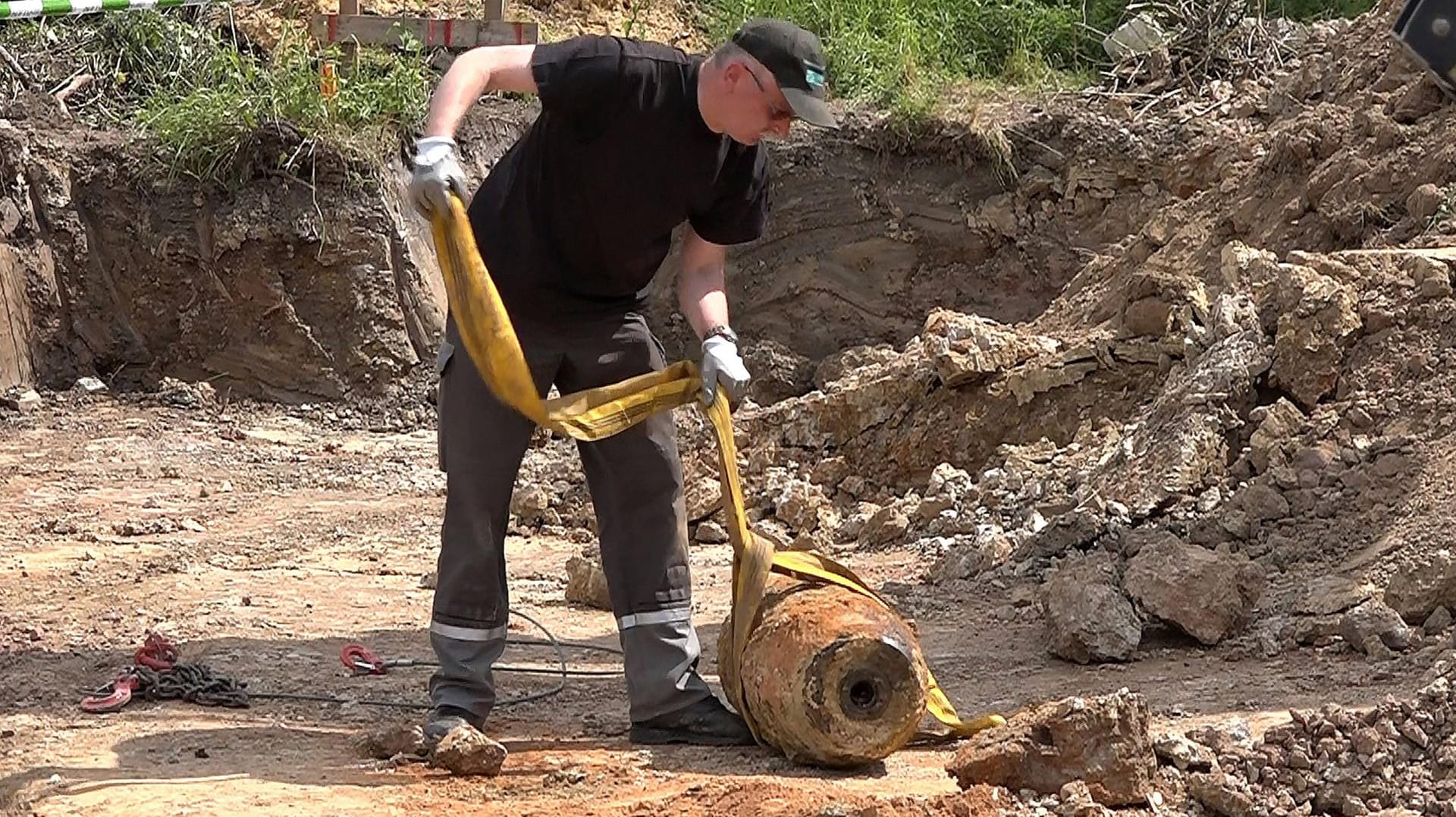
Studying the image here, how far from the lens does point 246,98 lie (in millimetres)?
9484

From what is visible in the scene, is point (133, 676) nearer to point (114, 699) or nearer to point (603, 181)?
point (114, 699)

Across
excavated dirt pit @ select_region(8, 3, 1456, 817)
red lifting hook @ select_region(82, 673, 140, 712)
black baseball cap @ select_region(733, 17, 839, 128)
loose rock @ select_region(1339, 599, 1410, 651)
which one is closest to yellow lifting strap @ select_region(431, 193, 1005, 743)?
excavated dirt pit @ select_region(8, 3, 1456, 817)

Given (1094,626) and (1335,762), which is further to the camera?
(1094,626)

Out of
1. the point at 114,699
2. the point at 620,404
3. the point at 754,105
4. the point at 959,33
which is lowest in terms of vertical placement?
the point at 114,699

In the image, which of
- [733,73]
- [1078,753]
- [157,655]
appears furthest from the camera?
[157,655]

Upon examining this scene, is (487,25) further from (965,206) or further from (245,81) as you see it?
(965,206)

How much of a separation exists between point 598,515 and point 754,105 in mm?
1038

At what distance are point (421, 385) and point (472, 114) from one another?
4.96 ft

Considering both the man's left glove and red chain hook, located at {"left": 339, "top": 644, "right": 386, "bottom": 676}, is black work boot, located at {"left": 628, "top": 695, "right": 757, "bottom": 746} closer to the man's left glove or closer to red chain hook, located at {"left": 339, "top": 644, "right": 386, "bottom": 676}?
the man's left glove

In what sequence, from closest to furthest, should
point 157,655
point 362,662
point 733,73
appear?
1. point 733,73
2. point 157,655
3. point 362,662

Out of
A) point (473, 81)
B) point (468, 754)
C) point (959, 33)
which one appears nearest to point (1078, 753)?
point (468, 754)

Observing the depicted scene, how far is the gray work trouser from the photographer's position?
4.05 m

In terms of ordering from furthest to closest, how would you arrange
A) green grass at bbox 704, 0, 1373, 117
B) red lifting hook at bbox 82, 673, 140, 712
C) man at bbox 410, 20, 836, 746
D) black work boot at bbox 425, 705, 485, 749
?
green grass at bbox 704, 0, 1373, 117, red lifting hook at bbox 82, 673, 140, 712, black work boot at bbox 425, 705, 485, 749, man at bbox 410, 20, 836, 746

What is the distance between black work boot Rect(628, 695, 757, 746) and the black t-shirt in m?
0.93
